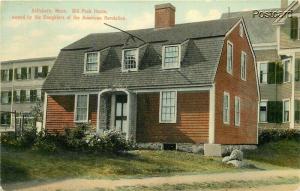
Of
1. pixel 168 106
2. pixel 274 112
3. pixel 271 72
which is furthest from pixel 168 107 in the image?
pixel 271 72

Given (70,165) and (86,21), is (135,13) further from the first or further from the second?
(70,165)

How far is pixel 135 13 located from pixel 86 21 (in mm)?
1419

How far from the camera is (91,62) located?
20.1 meters

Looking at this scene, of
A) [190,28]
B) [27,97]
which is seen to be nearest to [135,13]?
[190,28]

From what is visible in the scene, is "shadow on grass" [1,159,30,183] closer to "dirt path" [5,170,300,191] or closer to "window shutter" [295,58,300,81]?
"dirt path" [5,170,300,191]

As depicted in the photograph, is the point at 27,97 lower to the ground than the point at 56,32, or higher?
lower

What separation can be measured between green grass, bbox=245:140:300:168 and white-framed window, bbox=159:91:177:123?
3335 mm

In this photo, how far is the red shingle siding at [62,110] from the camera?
19.7m

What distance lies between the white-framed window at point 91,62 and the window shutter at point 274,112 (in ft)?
33.0

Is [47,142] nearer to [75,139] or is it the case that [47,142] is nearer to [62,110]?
[75,139]

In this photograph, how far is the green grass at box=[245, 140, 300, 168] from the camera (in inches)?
669

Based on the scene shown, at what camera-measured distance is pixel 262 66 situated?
1049 inches

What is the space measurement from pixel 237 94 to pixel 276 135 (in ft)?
9.90

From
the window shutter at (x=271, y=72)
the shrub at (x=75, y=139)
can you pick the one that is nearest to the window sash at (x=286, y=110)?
the window shutter at (x=271, y=72)
